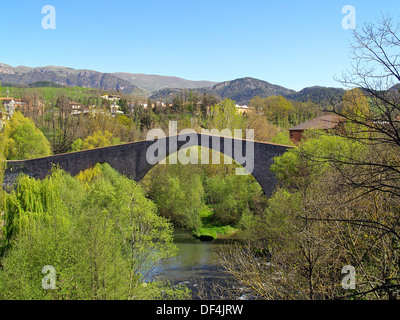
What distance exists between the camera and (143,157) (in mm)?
22031

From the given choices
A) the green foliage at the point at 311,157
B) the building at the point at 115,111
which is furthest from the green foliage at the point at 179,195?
the building at the point at 115,111

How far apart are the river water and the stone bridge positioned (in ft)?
13.4

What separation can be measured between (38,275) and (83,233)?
128 cm

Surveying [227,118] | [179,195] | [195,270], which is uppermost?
[227,118]

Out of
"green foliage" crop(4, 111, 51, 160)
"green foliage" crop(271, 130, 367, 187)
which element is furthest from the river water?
"green foliage" crop(4, 111, 51, 160)

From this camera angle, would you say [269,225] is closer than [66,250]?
No

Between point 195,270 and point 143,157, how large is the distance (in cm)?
899

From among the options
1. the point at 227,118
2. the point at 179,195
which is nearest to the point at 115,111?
the point at 227,118

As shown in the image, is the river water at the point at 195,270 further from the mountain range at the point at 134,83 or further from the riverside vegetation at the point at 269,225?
the mountain range at the point at 134,83

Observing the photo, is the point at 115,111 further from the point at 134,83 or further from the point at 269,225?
the point at 134,83

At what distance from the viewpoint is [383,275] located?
597cm

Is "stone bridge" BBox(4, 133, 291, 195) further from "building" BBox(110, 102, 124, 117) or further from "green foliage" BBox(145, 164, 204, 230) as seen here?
"building" BBox(110, 102, 124, 117)
